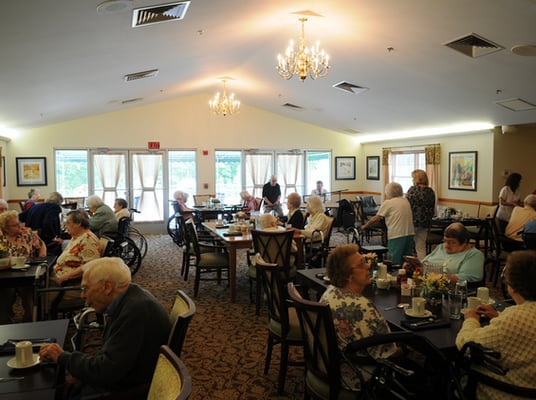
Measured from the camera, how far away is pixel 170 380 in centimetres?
165

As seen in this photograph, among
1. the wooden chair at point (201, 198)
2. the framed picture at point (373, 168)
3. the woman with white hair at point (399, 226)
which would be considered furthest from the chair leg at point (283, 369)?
the framed picture at point (373, 168)

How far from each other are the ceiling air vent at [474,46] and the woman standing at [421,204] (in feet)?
5.33

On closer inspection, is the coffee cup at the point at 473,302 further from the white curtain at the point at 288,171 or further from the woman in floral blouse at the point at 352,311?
the white curtain at the point at 288,171

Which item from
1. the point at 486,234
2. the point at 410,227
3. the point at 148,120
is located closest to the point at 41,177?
the point at 148,120

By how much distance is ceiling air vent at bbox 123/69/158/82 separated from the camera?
693 centimetres

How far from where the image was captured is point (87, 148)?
1091 centimetres

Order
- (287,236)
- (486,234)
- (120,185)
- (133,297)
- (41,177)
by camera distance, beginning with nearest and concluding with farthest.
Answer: (133,297) → (287,236) → (486,234) → (41,177) → (120,185)

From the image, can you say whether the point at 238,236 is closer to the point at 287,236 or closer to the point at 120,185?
the point at 287,236

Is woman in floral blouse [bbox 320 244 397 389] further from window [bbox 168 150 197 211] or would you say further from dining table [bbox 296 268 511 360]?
window [bbox 168 150 197 211]

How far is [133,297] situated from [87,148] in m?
9.75

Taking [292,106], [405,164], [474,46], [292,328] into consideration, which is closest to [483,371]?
[292,328]

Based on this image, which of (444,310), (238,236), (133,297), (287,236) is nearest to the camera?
(133,297)

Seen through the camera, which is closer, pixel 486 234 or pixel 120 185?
pixel 486 234

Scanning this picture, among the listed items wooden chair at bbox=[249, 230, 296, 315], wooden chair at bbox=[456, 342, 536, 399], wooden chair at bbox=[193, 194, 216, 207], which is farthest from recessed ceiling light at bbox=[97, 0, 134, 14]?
wooden chair at bbox=[193, 194, 216, 207]
